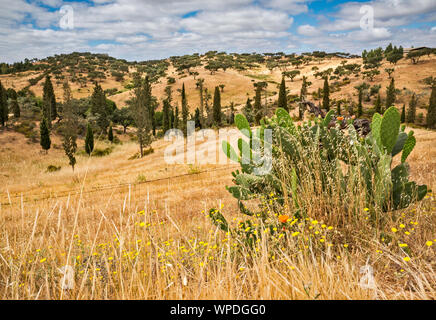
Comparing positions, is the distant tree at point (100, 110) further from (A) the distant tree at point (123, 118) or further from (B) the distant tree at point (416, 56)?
(B) the distant tree at point (416, 56)

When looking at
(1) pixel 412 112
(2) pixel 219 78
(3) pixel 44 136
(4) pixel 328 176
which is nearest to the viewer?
(4) pixel 328 176

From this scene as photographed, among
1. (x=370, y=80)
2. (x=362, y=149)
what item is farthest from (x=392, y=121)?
(x=370, y=80)

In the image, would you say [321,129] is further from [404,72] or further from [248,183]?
[404,72]

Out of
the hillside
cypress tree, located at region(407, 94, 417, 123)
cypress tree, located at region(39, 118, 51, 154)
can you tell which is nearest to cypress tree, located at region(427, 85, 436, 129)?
cypress tree, located at region(407, 94, 417, 123)

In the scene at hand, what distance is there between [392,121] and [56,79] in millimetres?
109052

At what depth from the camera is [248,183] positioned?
10.8 feet

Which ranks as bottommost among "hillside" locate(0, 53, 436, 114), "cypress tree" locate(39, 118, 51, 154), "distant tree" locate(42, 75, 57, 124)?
"cypress tree" locate(39, 118, 51, 154)

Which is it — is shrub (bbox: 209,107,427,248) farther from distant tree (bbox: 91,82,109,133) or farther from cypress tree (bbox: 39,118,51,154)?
distant tree (bbox: 91,82,109,133)

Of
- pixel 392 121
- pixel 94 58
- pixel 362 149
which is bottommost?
pixel 362 149

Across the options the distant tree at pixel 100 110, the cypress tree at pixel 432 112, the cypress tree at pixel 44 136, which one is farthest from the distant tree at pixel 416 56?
the cypress tree at pixel 44 136

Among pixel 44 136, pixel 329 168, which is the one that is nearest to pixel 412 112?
pixel 329 168

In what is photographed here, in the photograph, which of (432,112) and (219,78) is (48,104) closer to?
(219,78)

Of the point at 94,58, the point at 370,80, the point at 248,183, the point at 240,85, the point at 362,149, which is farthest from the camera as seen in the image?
the point at 94,58
